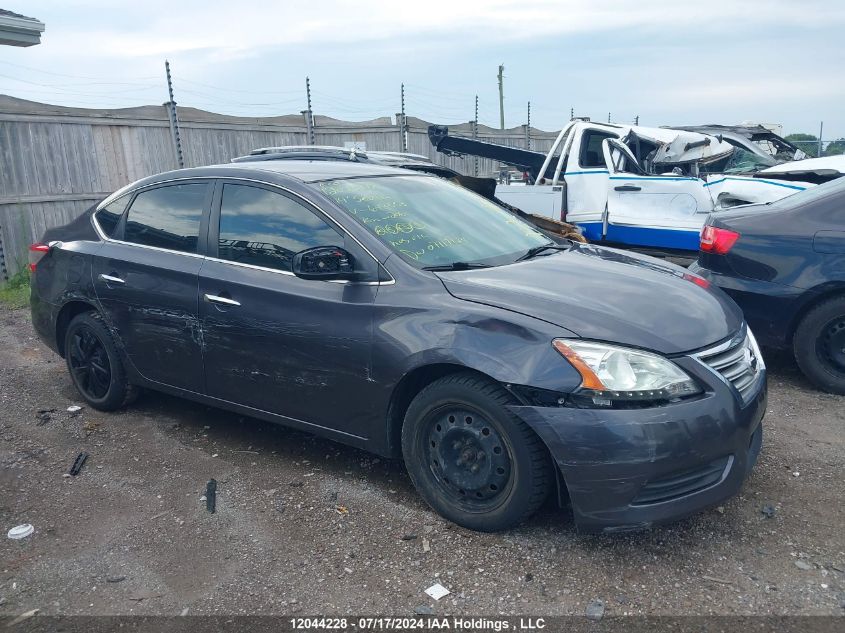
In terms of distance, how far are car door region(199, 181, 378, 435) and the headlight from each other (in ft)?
3.42

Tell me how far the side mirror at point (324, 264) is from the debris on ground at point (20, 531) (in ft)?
5.98

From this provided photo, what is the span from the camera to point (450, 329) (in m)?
3.22

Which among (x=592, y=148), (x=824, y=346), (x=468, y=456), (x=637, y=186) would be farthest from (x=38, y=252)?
(x=592, y=148)

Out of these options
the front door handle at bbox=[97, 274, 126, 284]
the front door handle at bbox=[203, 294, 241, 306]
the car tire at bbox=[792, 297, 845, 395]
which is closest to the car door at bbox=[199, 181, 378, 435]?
the front door handle at bbox=[203, 294, 241, 306]

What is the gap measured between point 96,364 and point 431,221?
2591mm

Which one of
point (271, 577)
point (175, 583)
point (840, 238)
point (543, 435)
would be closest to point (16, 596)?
point (175, 583)

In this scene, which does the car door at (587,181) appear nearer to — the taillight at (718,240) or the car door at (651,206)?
the car door at (651,206)

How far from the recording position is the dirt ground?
288 centimetres

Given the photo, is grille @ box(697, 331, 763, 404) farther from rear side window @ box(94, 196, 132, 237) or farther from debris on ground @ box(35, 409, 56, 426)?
debris on ground @ box(35, 409, 56, 426)

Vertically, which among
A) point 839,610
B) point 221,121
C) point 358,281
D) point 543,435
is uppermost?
point 221,121

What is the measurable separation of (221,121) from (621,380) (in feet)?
36.0

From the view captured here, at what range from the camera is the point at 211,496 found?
379 cm

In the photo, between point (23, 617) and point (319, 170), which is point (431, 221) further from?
point (23, 617)

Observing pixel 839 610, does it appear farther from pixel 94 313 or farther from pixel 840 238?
pixel 94 313
